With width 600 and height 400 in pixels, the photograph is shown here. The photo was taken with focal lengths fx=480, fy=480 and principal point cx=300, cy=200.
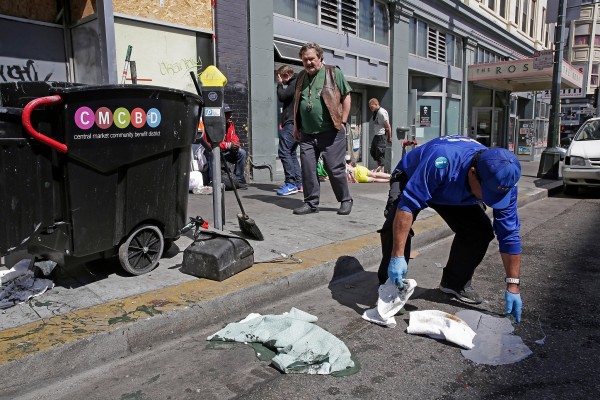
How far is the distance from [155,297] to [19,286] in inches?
34.7

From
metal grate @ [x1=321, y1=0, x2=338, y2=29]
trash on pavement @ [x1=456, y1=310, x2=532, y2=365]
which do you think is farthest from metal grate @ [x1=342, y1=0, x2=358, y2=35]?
trash on pavement @ [x1=456, y1=310, x2=532, y2=365]

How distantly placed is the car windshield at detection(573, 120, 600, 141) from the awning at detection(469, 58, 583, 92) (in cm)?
394

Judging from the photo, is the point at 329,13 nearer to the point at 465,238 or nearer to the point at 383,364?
the point at 465,238

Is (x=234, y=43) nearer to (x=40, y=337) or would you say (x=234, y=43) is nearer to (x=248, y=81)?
(x=248, y=81)

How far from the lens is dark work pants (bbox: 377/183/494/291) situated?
3.41 meters

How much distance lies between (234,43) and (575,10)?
993 cm

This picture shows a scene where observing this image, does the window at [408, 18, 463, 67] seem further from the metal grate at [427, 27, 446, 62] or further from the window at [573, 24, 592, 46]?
the window at [573, 24, 592, 46]

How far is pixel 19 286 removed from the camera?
3.18 metres

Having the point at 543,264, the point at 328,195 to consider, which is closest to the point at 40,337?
the point at 543,264

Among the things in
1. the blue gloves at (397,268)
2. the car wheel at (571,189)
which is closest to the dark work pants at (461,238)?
the blue gloves at (397,268)

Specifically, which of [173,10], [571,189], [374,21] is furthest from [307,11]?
[571,189]

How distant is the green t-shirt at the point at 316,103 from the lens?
18.6ft

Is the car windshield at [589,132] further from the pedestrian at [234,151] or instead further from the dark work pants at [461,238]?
the dark work pants at [461,238]

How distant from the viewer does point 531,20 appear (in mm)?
24141
